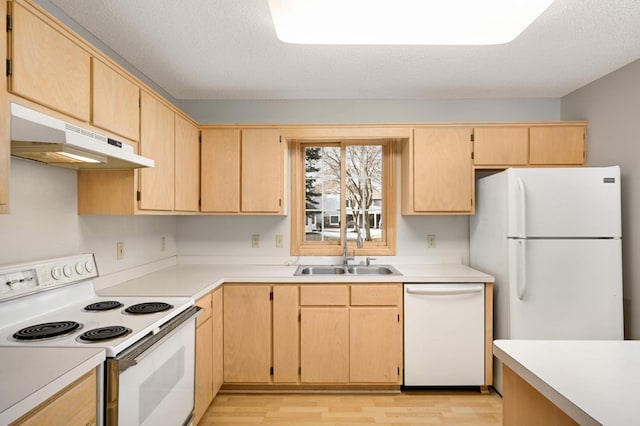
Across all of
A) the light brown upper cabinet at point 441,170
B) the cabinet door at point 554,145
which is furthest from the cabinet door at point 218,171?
the cabinet door at point 554,145

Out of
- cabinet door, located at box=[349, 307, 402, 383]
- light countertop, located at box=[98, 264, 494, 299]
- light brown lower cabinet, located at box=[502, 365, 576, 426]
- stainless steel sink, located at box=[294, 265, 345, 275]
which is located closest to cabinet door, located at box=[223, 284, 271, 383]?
light countertop, located at box=[98, 264, 494, 299]

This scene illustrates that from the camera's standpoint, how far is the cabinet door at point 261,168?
2.96 m

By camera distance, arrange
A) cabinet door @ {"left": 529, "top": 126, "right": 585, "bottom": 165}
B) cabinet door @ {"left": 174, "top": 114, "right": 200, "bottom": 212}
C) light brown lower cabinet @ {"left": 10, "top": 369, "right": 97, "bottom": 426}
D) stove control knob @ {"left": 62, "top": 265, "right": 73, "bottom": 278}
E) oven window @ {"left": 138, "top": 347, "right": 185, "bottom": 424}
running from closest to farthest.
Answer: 1. light brown lower cabinet @ {"left": 10, "top": 369, "right": 97, "bottom": 426}
2. oven window @ {"left": 138, "top": 347, "right": 185, "bottom": 424}
3. stove control knob @ {"left": 62, "top": 265, "right": 73, "bottom": 278}
4. cabinet door @ {"left": 174, "top": 114, "right": 200, "bottom": 212}
5. cabinet door @ {"left": 529, "top": 126, "right": 585, "bottom": 165}

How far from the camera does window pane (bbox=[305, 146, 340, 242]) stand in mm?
3359

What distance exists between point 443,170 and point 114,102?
7.74 ft

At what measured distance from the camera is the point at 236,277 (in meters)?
2.64

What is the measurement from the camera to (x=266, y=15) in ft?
6.34

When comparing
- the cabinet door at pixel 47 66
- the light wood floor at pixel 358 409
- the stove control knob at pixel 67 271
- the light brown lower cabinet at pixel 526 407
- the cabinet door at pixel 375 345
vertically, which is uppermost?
the cabinet door at pixel 47 66

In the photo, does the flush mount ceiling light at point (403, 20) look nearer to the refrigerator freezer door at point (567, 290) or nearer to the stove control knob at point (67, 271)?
the refrigerator freezer door at point (567, 290)

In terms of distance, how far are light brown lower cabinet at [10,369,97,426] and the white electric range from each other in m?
0.05

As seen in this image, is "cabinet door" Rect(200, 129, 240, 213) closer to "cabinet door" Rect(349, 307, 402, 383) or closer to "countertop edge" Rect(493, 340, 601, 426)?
"cabinet door" Rect(349, 307, 402, 383)

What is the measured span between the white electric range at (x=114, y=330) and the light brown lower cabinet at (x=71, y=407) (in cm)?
5

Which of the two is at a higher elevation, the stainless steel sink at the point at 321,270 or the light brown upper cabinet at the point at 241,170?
the light brown upper cabinet at the point at 241,170

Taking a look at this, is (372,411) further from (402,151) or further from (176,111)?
(176,111)
